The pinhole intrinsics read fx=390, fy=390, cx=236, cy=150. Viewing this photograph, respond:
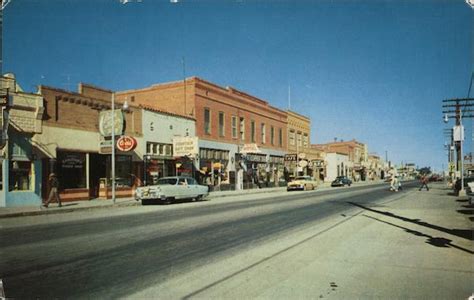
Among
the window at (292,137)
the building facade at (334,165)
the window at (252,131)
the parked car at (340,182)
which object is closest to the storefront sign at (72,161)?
the window at (252,131)

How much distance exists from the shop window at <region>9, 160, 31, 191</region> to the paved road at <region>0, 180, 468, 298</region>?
7517mm

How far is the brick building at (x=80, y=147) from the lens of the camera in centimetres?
2238

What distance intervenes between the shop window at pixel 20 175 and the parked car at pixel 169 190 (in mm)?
5816

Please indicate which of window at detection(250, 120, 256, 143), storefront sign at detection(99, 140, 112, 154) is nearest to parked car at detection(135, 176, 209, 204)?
storefront sign at detection(99, 140, 112, 154)

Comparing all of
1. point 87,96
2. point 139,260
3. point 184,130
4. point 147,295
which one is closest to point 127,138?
point 87,96

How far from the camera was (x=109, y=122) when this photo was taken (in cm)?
2462

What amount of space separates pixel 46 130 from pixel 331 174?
220ft

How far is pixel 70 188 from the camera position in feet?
77.7

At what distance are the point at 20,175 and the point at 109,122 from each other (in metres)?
6.02

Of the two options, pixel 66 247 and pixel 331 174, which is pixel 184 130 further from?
pixel 331 174

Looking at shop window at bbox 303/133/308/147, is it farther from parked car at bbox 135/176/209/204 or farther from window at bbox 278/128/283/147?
parked car at bbox 135/176/209/204

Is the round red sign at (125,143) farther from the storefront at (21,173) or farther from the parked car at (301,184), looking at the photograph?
the parked car at (301,184)

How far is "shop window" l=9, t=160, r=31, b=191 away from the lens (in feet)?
66.9

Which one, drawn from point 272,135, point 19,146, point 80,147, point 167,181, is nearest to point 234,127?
point 272,135
